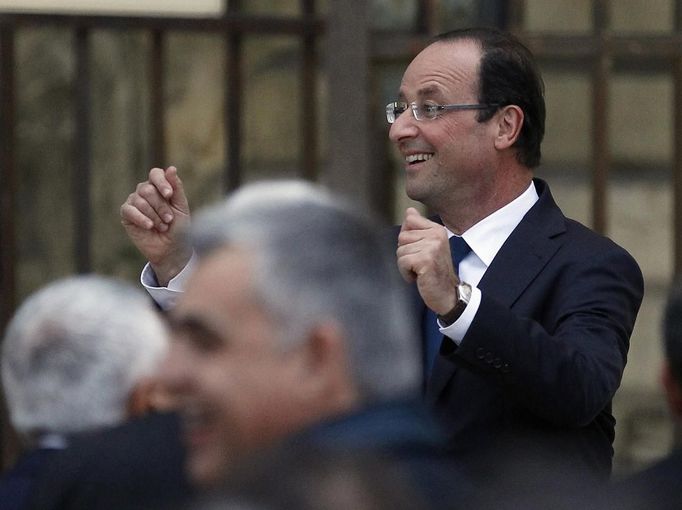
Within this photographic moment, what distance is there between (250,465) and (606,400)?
140 cm

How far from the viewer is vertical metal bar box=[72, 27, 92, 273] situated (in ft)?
16.8

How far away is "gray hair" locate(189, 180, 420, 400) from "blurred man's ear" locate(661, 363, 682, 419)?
1.49ft

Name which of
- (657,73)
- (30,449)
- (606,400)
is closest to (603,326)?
(606,400)

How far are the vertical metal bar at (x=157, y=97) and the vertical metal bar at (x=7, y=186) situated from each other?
42 cm

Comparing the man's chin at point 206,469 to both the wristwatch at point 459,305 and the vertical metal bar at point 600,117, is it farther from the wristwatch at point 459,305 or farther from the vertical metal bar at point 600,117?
the vertical metal bar at point 600,117

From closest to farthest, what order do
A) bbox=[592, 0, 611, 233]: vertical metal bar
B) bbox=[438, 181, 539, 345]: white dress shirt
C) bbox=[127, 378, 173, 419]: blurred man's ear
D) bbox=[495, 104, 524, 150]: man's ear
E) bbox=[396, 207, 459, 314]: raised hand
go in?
bbox=[127, 378, 173, 419]: blurred man's ear → bbox=[396, 207, 459, 314]: raised hand → bbox=[438, 181, 539, 345]: white dress shirt → bbox=[495, 104, 524, 150]: man's ear → bbox=[592, 0, 611, 233]: vertical metal bar

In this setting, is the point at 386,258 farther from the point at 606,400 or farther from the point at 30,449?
the point at 606,400

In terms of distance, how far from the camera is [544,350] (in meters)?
2.86

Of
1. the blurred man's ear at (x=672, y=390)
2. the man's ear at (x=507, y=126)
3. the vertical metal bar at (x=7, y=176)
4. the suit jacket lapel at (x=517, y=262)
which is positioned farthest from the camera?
the vertical metal bar at (x=7, y=176)

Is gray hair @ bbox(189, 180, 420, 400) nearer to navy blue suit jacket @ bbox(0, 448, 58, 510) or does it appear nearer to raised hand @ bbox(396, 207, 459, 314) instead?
navy blue suit jacket @ bbox(0, 448, 58, 510)

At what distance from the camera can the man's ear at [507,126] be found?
332 centimetres

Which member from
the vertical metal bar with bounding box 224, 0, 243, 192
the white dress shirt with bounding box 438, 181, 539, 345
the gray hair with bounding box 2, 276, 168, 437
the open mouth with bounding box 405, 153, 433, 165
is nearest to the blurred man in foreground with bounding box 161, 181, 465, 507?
the gray hair with bounding box 2, 276, 168, 437

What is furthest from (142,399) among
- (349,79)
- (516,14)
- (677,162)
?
(677,162)

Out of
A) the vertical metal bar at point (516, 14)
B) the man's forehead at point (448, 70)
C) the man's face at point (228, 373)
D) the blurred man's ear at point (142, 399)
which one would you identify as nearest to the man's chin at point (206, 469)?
the man's face at point (228, 373)
